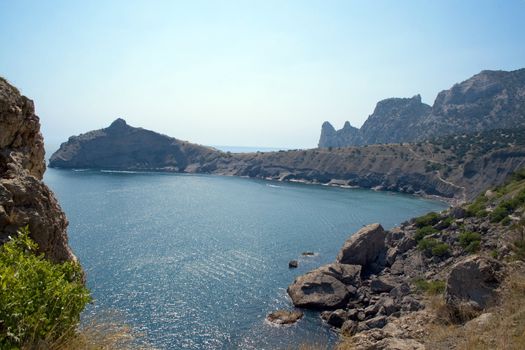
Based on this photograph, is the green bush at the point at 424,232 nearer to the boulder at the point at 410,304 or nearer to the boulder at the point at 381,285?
the boulder at the point at 381,285

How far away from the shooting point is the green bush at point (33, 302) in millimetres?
8227

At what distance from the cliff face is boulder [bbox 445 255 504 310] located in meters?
19.8

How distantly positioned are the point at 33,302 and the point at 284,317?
36336 millimetres

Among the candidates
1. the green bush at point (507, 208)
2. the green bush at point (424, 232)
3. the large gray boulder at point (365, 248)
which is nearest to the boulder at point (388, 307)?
the large gray boulder at point (365, 248)

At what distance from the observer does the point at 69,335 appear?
979 centimetres

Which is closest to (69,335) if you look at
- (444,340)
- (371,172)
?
(444,340)

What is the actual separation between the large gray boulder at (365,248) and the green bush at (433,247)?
5.82 m

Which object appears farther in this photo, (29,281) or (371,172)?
(371,172)

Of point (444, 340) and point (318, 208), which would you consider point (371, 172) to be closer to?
point (318, 208)

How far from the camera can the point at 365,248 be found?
Answer: 56.9m

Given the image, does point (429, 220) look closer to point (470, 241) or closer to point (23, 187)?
point (470, 241)

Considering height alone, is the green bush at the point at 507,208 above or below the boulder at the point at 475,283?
above

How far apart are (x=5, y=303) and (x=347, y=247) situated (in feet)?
171

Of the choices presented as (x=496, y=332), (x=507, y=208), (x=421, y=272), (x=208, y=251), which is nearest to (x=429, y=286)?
(x=421, y=272)
